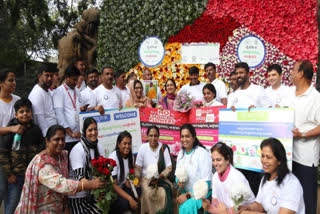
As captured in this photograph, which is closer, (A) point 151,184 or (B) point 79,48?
(A) point 151,184

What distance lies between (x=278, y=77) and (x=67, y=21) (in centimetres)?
1787

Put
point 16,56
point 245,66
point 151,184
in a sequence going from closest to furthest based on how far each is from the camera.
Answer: point 151,184
point 245,66
point 16,56

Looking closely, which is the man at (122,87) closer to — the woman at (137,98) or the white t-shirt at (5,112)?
the woman at (137,98)

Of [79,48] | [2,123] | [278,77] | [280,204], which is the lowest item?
[280,204]

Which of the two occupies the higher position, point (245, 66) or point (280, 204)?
point (245, 66)

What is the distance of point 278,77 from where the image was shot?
4758mm

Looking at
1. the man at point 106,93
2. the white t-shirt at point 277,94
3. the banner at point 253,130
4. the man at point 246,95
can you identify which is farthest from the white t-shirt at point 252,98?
the man at point 106,93

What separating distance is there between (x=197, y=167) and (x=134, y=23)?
21.8 ft

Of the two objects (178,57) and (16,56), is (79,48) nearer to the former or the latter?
(16,56)

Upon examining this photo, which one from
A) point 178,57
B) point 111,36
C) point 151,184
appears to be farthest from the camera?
point 111,36

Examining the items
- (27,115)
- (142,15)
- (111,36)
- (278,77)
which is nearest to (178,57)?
(142,15)

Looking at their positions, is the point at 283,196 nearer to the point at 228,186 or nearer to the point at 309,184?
the point at 228,186

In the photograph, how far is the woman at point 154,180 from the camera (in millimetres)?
4043

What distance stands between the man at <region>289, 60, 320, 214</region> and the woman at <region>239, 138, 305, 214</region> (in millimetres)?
762
